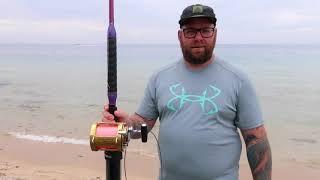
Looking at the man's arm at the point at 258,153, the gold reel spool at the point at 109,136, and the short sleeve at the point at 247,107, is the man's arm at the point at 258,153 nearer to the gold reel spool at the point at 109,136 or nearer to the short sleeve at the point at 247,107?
the short sleeve at the point at 247,107

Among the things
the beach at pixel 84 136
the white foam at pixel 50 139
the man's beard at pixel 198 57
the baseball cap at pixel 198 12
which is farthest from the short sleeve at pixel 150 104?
the white foam at pixel 50 139

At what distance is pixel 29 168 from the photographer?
7.83 meters

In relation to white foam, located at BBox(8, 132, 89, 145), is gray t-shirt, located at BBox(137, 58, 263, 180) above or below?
above

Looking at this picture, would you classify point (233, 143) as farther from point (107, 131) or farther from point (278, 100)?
point (278, 100)

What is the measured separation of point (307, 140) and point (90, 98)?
31.3 ft

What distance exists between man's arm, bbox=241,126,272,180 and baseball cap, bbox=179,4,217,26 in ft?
2.15

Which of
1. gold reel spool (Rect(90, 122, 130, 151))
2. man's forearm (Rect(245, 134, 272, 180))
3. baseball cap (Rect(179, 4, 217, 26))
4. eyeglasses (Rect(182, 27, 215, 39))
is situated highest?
baseball cap (Rect(179, 4, 217, 26))

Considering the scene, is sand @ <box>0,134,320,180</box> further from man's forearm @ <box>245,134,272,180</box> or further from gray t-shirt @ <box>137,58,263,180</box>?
→ man's forearm @ <box>245,134,272,180</box>

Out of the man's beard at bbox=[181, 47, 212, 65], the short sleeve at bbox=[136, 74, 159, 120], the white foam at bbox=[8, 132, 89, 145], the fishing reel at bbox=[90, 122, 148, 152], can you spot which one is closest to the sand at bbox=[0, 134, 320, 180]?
the white foam at bbox=[8, 132, 89, 145]

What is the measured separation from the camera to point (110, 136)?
2.49 meters

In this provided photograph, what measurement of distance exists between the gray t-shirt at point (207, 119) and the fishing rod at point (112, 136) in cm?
19

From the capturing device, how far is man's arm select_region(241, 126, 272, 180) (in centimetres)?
267

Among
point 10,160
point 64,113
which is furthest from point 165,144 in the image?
point 64,113

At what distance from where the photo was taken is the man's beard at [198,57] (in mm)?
2621
